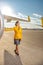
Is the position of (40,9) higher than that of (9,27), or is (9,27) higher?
(40,9)

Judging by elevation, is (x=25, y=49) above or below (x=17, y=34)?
below

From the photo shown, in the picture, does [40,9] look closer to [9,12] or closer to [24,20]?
[24,20]

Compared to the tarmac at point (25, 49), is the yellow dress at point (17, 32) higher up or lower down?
higher up

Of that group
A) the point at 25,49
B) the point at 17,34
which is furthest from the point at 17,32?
the point at 25,49

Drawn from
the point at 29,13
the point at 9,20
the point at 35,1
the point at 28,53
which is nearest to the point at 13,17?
the point at 9,20

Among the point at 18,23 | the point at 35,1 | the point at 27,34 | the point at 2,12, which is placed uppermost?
the point at 35,1

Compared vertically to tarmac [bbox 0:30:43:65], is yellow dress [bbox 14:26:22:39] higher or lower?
higher

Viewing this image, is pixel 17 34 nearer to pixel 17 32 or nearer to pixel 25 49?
pixel 17 32

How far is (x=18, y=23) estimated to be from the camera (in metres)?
2.41

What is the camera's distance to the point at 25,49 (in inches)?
95.5

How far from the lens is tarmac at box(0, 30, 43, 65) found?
7.62 feet

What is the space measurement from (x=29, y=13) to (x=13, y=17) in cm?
24

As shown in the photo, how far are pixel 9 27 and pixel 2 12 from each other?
24 cm

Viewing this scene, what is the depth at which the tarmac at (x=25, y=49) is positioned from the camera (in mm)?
2322
